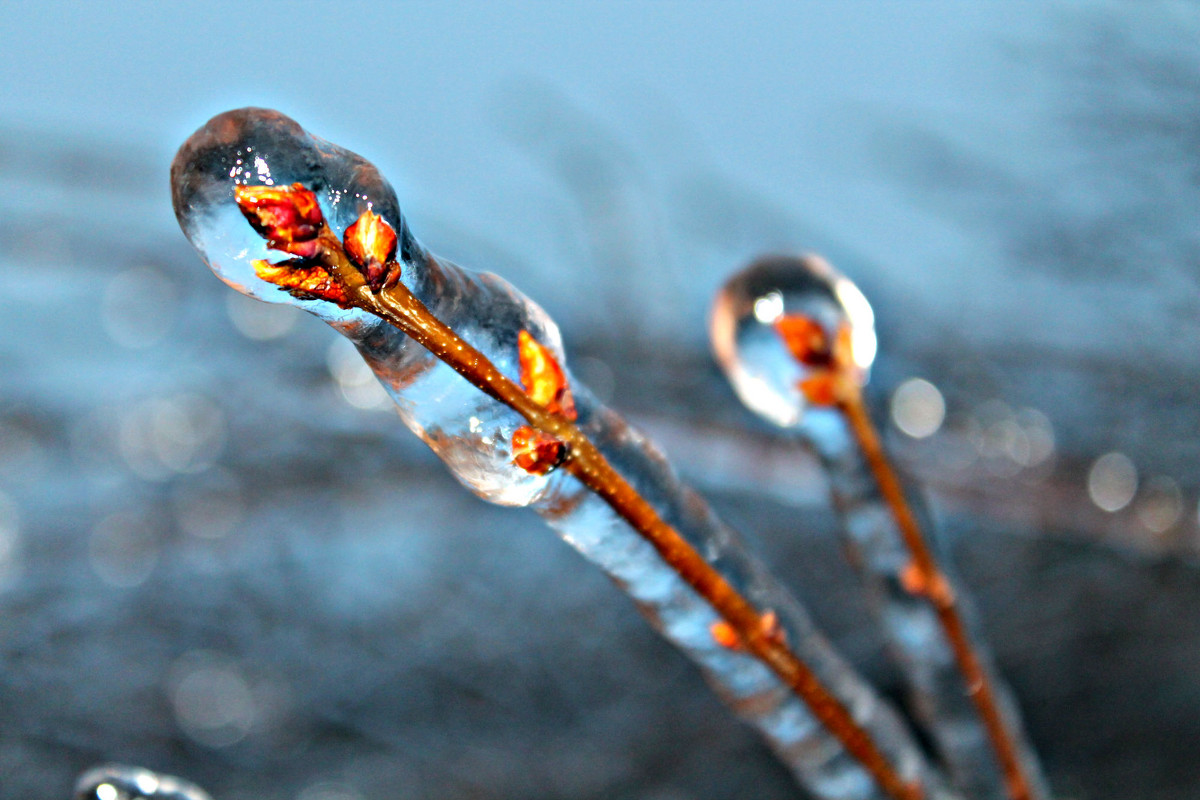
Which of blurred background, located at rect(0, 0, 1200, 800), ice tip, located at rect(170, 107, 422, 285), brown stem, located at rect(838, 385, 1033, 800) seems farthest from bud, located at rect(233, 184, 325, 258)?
blurred background, located at rect(0, 0, 1200, 800)

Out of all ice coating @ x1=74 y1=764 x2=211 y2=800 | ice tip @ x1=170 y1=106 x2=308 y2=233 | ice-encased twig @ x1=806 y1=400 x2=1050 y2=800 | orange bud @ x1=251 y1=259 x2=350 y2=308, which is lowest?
ice coating @ x1=74 y1=764 x2=211 y2=800

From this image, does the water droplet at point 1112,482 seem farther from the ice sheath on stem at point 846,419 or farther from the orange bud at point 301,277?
the orange bud at point 301,277

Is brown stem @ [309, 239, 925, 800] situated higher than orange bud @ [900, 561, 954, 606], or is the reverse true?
orange bud @ [900, 561, 954, 606]

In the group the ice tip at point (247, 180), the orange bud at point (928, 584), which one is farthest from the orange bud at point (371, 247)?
the orange bud at point (928, 584)

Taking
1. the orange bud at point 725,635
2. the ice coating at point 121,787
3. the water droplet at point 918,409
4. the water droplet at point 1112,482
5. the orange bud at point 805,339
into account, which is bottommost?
the ice coating at point 121,787

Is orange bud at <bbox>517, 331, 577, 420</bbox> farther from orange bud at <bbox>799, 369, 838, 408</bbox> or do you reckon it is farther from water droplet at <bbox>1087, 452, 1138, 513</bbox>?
water droplet at <bbox>1087, 452, 1138, 513</bbox>

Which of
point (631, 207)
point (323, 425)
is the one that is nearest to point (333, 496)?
point (323, 425)

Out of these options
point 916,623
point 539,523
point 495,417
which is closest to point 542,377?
point 495,417
